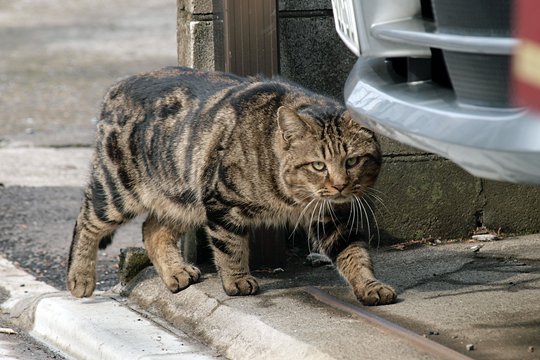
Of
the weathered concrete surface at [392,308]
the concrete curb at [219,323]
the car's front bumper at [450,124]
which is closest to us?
the car's front bumper at [450,124]

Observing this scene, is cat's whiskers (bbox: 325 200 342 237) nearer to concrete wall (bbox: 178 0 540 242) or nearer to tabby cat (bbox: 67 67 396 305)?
tabby cat (bbox: 67 67 396 305)

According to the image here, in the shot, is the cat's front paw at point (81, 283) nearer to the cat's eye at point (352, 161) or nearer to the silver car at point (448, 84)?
the cat's eye at point (352, 161)

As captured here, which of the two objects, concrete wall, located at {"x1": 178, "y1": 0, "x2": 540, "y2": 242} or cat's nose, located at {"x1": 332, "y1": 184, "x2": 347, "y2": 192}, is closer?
cat's nose, located at {"x1": 332, "y1": 184, "x2": 347, "y2": 192}

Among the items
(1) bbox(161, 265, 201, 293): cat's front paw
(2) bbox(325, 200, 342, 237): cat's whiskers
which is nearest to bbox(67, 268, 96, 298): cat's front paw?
(1) bbox(161, 265, 201, 293): cat's front paw

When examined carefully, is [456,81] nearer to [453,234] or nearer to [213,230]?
[213,230]

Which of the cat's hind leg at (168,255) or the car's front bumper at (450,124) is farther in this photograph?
the cat's hind leg at (168,255)

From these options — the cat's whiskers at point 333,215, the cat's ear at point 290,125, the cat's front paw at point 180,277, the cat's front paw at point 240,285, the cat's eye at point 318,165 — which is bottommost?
the cat's front paw at point 180,277

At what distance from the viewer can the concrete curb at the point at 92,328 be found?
4.76 metres

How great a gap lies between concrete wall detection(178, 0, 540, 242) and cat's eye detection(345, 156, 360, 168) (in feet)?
2.35

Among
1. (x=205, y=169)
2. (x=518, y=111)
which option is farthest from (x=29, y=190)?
(x=518, y=111)

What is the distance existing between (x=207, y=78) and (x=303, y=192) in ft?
2.60

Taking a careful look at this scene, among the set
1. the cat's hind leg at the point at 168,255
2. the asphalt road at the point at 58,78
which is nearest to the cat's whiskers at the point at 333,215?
the cat's hind leg at the point at 168,255

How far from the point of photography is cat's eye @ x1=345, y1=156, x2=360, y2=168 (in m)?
5.09

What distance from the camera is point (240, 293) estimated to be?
5.20m
